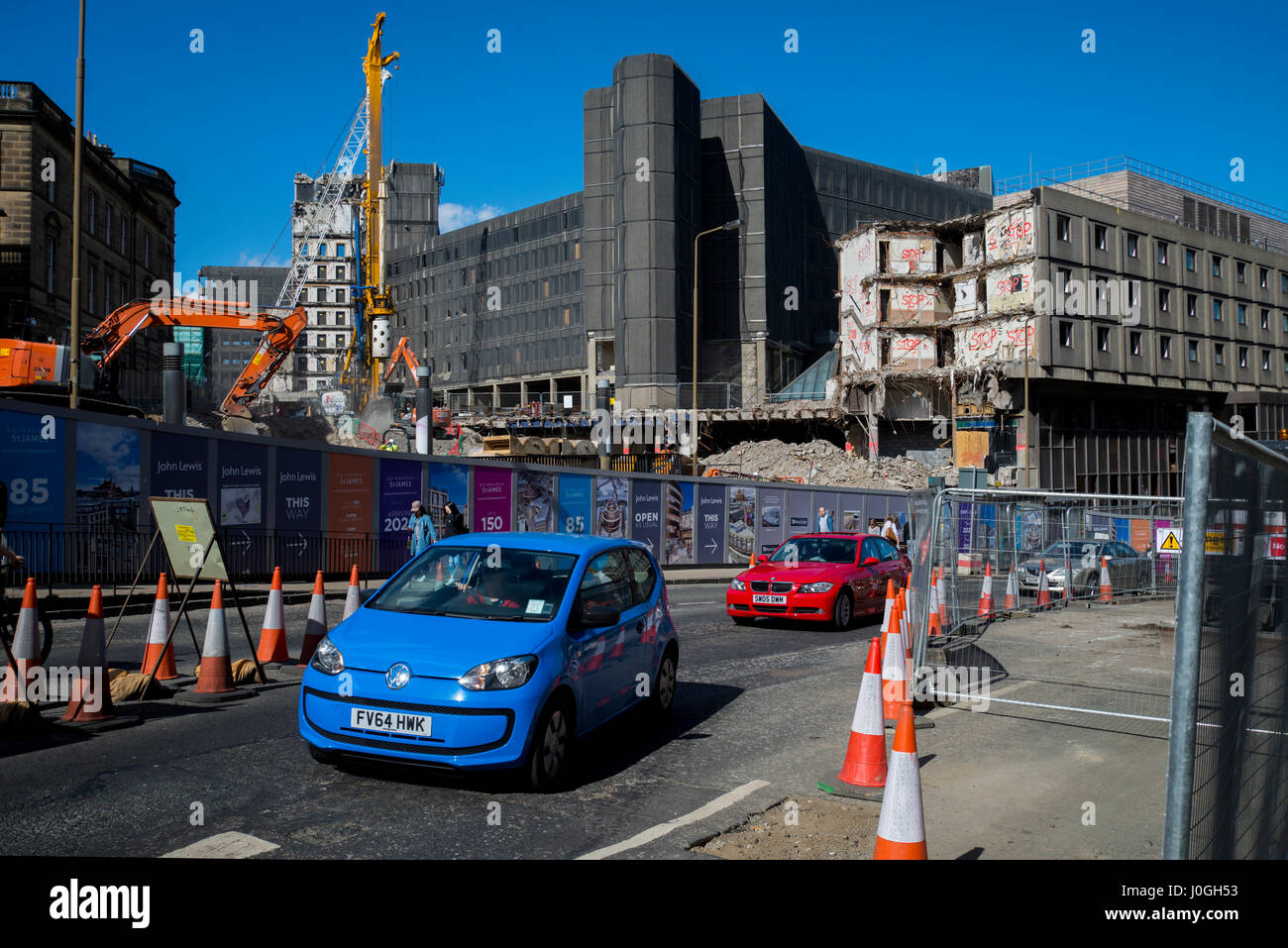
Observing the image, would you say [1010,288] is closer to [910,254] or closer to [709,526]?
[910,254]

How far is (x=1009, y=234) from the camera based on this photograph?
6353 centimetres

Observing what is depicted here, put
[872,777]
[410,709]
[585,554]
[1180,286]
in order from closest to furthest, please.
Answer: [410,709]
[872,777]
[585,554]
[1180,286]

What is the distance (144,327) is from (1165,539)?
111 feet

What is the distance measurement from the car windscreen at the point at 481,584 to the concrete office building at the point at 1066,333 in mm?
56590

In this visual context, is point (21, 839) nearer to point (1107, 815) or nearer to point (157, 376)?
point (1107, 815)

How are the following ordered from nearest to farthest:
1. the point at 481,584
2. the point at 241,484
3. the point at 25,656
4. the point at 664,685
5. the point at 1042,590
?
the point at 481,584 → the point at 25,656 → the point at 664,685 → the point at 1042,590 → the point at 241,484

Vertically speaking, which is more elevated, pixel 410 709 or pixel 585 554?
pixel 585 554

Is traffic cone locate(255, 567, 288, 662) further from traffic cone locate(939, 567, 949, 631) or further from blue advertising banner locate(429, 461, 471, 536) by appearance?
blue advertising banner locate(429, 461, 471, 536)

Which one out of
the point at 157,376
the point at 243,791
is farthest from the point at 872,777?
the point at 157,376

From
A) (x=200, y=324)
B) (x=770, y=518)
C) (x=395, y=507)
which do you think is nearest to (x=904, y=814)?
(x=395, y=507)

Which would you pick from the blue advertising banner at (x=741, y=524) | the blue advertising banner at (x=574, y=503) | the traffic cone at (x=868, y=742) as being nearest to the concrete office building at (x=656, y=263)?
the blue advertising banner at (x=741, y=524)
